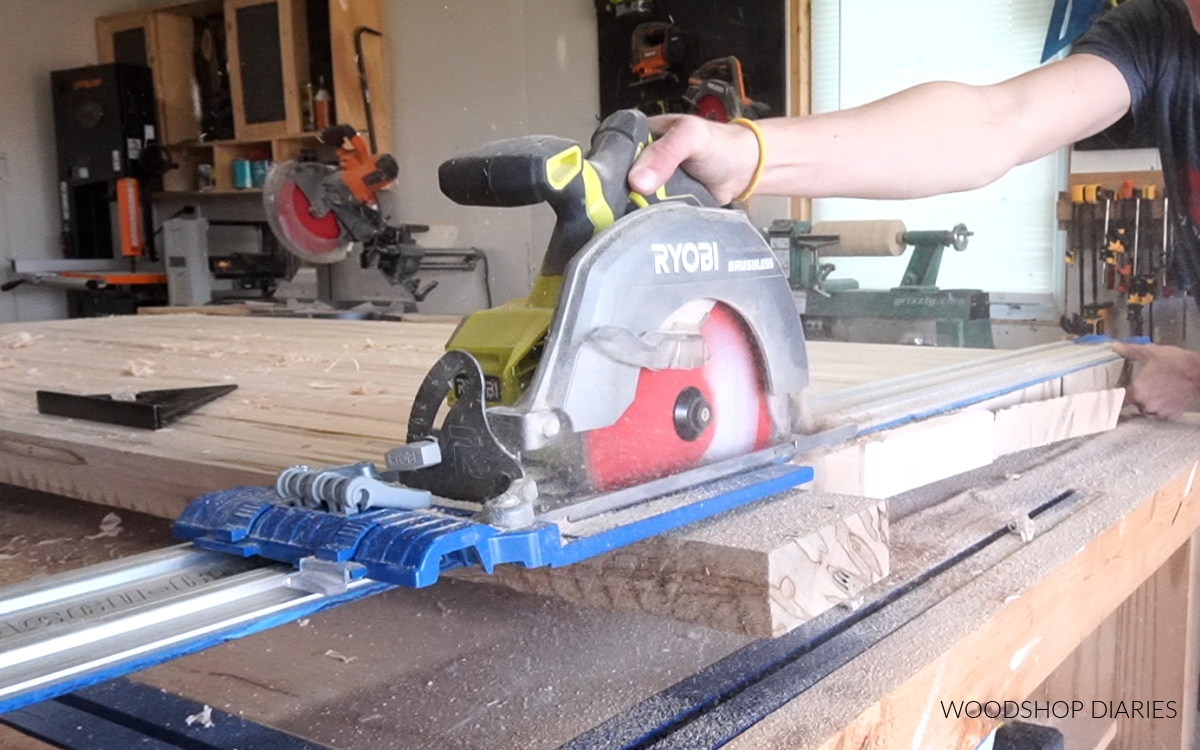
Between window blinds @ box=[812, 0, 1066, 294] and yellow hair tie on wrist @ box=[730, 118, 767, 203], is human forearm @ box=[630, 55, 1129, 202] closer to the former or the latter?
yellow hair tie on wrist @ box=[730, 118, 767, 203]

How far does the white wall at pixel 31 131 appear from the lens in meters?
6.77

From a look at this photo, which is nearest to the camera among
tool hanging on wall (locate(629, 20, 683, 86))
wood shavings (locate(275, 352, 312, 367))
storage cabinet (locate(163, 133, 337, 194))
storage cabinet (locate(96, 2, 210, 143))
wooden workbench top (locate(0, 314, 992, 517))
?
wooden workbench top (locate(0, 314, 992, 517))

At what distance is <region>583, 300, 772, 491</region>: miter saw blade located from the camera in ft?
2.85

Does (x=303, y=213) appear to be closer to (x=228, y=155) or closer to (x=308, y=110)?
(x=308, y=110)

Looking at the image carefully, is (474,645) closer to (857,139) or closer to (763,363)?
(763,363)

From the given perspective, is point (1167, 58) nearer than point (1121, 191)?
Yes

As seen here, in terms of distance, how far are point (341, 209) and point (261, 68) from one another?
5.62ft

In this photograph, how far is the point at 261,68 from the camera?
599 centimetres

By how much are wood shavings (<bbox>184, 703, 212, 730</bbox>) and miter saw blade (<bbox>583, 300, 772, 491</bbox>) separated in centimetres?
34

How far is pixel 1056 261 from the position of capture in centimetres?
371

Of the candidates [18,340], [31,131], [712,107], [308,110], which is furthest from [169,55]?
[18,340]

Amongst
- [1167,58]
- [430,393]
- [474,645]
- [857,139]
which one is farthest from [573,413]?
[1167,58]

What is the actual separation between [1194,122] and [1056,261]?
6.54ft

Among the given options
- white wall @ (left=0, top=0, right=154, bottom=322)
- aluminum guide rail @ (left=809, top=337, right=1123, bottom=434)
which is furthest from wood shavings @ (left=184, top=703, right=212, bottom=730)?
white wall @ (left=0, top=0, right=154, bottom=322)
